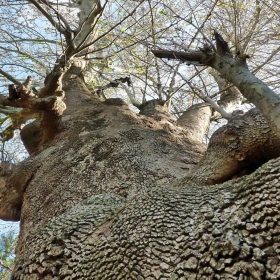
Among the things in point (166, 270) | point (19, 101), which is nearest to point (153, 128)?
point (19, 101)

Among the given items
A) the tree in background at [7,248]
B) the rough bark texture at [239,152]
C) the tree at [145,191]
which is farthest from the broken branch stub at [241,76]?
the tree in background at [7,248]

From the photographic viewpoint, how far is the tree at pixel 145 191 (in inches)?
32.5

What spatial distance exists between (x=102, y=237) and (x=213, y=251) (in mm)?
420

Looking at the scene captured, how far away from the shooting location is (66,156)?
79.8 inches

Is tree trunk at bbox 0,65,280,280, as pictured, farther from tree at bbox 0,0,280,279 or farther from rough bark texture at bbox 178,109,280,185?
rough bark texture at bbox 178,109,280,185

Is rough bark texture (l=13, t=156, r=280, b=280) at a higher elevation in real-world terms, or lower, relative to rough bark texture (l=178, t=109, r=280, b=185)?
lower

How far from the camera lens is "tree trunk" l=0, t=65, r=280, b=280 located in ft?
2.59

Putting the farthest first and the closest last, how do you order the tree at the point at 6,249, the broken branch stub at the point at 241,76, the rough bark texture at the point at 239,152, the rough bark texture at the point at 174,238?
the tree at the point at 6,249
the rough bark texture at the point at 239,152
the broken branch stub at the point at 241,76
the rough bark texture at the point at 174,238

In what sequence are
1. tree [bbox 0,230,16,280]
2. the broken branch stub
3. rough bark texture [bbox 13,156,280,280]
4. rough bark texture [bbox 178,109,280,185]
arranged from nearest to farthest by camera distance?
rough bark texture [bbox 13,156,280,280], the broken branch stub, rough bark texture [bbox 178,109,280,185], tree [bbox 0,230,16,280]

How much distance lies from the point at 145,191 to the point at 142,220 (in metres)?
0.48

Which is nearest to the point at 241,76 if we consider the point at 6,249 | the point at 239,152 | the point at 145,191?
the point at 239,152

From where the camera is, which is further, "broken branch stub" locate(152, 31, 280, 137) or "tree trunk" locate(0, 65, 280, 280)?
"broken branch stub" locate(152, 31, 280, 137)

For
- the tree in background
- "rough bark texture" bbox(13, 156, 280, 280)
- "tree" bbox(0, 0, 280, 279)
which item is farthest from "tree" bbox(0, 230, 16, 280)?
"rough bark texture" bbox(13, 156, 280, 280)

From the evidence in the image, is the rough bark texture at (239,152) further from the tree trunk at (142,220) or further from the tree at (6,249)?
the tree at (6,249)
